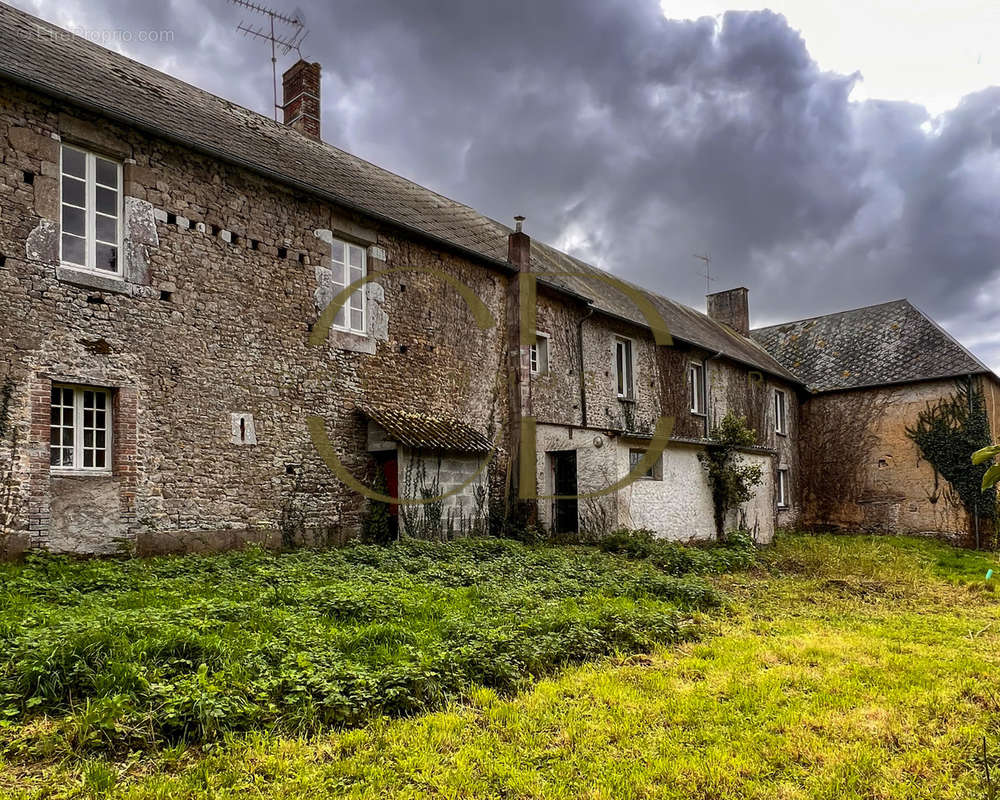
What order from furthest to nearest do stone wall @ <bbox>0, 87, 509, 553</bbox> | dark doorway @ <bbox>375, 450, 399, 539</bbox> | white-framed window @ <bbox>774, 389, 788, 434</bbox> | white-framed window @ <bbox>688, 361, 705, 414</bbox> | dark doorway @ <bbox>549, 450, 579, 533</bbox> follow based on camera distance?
white-framed window @ <bbox>774, 389, 788, 434</bbox>
white-framed window @ <bbox>688, 361, 705, 414</bbox>
dark doorway @ <bbox>549, 450, 579, 533</bbox>
dark doorway @ <bbox>375, 450, 399, 539</bbox>
stone wall @ <bbox>0, 87, 509, 553</bbox>

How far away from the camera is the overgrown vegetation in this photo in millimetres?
3904

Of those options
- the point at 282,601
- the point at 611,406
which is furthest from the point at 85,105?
the point at 611,406

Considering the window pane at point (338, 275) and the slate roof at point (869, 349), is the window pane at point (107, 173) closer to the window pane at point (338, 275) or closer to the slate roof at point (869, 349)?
the window pane at point (338, 275)

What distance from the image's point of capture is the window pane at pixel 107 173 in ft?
29.6

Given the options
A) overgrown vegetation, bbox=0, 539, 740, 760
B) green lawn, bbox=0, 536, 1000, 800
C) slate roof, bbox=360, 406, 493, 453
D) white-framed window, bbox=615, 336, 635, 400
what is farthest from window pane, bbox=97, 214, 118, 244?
white-framed window, bbox=615, 336, 635, 400

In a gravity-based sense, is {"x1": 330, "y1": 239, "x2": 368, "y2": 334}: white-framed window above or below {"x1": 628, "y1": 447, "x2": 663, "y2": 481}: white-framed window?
above

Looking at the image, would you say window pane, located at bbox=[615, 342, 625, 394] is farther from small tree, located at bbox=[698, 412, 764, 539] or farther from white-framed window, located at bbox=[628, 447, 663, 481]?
white-framed window, located at bbox=[628, 447, 663, 481]

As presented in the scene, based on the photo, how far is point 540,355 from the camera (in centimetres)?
1550

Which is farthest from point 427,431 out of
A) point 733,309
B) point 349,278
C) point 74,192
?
point 733,309

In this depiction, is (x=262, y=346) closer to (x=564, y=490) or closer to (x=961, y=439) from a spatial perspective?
(x=564, y=490)

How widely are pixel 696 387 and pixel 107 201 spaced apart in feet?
52.8

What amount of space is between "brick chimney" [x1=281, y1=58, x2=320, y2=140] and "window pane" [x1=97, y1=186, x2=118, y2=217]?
661 centimetres

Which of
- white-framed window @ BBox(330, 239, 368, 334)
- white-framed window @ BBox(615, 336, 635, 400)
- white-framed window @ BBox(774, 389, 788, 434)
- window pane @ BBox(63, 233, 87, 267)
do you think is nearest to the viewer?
window pane @ BBox(63, 233, 87, 267)

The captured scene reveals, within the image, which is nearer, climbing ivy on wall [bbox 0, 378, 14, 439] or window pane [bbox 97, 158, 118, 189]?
climbing ivy on wall [bbox 0, 378, 14, 439]
